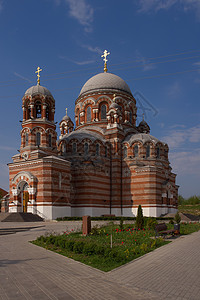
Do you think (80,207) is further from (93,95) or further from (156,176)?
(93,95)

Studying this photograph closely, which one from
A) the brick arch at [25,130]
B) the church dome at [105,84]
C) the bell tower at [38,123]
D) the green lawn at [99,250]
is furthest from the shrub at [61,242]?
the church dome at [105,84]

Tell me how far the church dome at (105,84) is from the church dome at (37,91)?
32.3 feet

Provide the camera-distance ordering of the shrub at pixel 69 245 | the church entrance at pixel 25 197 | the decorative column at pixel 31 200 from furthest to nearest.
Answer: the church entrance at pixel 25 197 → the decorative column at pixel 31 200 → the shrub at pixel 69 245

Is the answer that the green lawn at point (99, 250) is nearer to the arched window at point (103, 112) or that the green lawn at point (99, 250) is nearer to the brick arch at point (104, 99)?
the arched window at point (103, 112)

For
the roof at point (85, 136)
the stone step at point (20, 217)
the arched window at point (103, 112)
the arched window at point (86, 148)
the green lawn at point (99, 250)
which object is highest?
the arched window at point (103, 112)

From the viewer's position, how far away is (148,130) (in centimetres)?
4828

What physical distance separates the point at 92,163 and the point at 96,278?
91.0ft

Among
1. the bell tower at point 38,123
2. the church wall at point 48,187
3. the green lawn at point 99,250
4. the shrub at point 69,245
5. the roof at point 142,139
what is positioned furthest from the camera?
the roof at point 142,139

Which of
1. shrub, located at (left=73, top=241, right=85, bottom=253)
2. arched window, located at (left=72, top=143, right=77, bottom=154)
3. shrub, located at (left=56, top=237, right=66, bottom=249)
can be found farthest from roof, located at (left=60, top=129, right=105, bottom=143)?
shrub, located at (left=73, top=241, right=85, bottom=253)

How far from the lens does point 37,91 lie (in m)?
33.9

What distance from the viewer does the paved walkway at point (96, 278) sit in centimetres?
631

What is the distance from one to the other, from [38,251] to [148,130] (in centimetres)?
3881

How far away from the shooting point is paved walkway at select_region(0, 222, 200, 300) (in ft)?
20.7

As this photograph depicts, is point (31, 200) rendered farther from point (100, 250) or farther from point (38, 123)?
point (100, 250)
